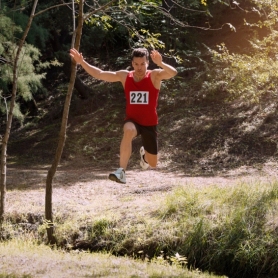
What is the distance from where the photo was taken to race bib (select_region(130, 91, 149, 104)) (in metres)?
6.13

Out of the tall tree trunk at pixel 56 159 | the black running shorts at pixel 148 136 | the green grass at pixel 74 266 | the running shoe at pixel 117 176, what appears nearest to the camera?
A: the green grass at pixel 74 266

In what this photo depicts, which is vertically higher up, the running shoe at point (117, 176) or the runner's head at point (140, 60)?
the runner's head at point (140, 60)

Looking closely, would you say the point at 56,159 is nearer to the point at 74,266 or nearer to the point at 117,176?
the point at 117,176

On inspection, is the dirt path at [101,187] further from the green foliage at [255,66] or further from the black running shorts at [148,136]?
the green foliage at [255,66]

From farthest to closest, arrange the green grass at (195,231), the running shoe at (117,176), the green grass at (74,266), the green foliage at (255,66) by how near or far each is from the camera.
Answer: the green foliage at (255,66) → the green grass at (195,231) → the running shoe at (117,176) → the green grass at (74,266)

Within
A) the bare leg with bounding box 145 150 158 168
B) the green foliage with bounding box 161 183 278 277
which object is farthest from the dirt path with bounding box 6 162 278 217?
the bare leg with bounding box 145 150 158 168

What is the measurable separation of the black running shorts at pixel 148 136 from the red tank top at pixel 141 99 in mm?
92

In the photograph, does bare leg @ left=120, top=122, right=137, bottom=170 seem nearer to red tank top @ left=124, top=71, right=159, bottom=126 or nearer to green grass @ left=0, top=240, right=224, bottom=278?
red tank top @ left=124, top=71, right=159, bottom=126

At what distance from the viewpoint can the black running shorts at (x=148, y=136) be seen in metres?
6.37

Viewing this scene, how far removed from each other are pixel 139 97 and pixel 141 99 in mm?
37

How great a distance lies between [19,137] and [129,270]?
42.6ft

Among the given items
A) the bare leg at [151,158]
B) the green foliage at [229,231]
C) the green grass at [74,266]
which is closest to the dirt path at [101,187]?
the green foliage at [229,231]

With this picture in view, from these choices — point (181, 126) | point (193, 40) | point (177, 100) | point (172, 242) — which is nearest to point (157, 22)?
point (193, 40)

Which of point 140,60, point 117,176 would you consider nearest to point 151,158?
point 117,176
